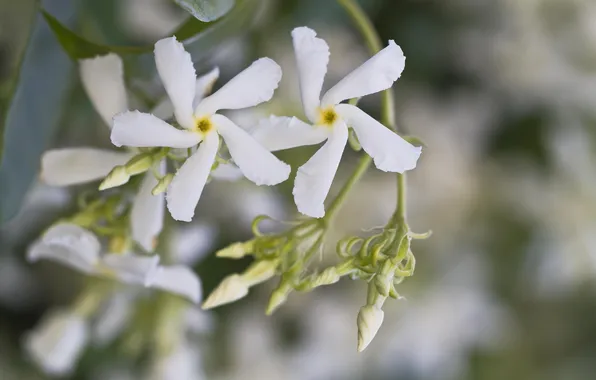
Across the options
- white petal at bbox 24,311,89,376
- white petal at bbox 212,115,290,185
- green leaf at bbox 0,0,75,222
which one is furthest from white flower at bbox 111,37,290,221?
white petal at bbox 24,311,89,376

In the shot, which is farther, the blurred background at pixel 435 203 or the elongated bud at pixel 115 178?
the blurred background at pixel 435 203

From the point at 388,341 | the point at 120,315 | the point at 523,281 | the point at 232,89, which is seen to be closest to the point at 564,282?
the point at 523,281

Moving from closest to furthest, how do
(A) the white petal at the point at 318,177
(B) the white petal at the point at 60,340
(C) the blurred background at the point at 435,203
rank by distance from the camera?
(A) the white petal at the point at 318,177 → (B) the white petal at the point at 60,340 → (C) the blurred background at the point at 435,203

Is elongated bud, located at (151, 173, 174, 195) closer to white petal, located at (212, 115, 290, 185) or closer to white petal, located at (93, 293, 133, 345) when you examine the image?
white petal, located at (212, 115, 290, 185)

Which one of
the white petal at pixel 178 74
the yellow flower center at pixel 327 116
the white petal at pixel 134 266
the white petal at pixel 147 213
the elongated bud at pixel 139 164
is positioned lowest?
the white petal at pixel 134 266

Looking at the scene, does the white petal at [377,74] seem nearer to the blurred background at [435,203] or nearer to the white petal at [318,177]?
the white petal at [318,177]

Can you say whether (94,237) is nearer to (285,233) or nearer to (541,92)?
(285,233)

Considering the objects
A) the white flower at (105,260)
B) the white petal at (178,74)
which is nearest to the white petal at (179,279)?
the white flower at (105,260)

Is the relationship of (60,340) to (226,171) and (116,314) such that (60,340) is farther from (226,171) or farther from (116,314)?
(226,171)
